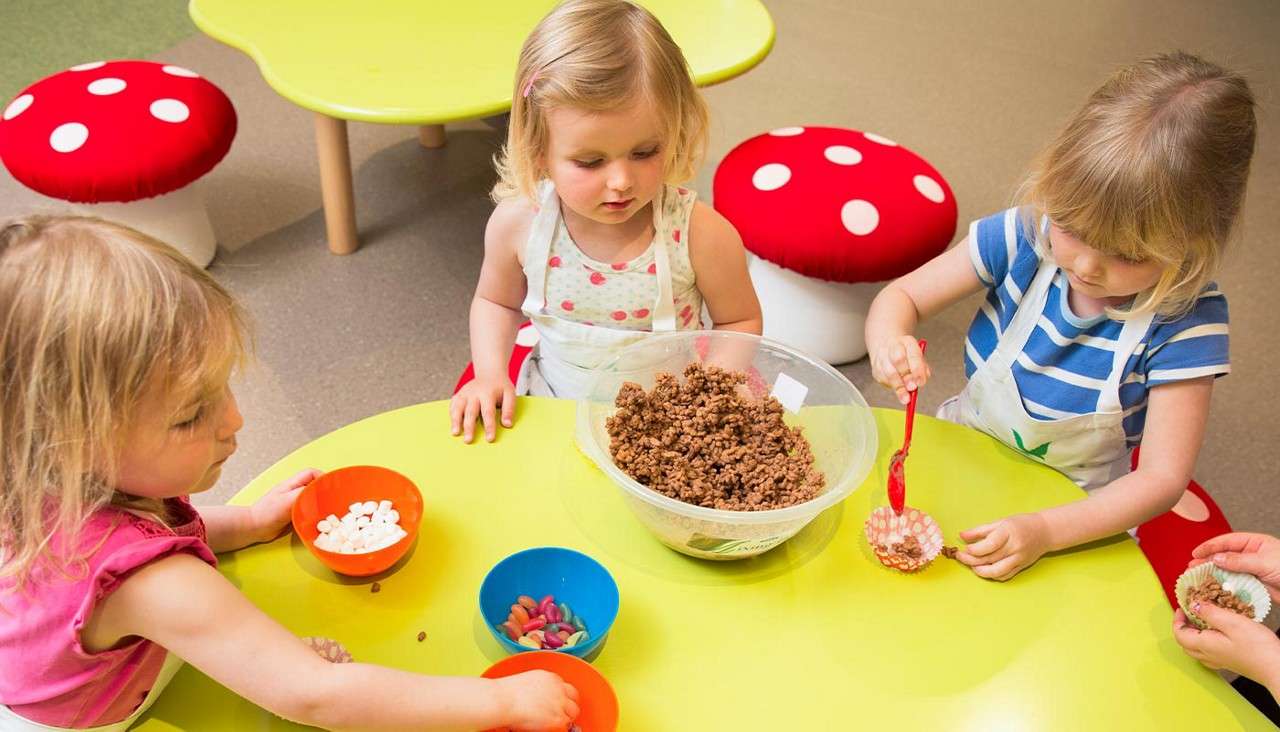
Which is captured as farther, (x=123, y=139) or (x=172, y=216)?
(x=172, y=216)

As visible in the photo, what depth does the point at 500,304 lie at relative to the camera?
1413mm

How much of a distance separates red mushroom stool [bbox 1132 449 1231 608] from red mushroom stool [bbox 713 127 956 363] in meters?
0.68

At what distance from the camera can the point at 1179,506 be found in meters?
1.34

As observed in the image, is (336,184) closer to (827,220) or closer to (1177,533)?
(827,220)

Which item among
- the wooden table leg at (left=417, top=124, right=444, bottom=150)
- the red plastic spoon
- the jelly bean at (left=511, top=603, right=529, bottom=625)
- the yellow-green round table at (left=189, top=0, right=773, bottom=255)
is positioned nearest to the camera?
the jelly bean at (left=511, top=603, right=529, bottom=625)

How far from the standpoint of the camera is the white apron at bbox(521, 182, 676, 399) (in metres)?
1.31

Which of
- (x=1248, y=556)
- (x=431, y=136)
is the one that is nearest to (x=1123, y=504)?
(x=1248, y=556)

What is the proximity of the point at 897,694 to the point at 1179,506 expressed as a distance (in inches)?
26.6

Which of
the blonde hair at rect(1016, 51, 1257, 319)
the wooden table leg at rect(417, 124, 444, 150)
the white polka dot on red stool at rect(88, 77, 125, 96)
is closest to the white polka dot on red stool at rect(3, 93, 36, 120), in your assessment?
the white polka dot on red stool at rect(88, 77, 125, 96)

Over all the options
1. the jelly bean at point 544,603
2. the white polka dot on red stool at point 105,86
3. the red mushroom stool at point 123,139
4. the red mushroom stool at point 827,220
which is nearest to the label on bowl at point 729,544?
the jelly bean at point 544,603

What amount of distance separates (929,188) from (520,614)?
1379 mm

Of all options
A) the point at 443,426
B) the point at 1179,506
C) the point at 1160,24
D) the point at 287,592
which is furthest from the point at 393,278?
the point at 1160,24

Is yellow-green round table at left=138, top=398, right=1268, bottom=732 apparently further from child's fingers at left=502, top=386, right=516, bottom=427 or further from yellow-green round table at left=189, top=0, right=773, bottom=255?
yellow-green round table at left=189, top=0, right=773, bottom=255

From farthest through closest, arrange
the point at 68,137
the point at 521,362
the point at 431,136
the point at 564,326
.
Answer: the point at 431,136, the point at 68,137, the point at 521,362, the point at 564,326
